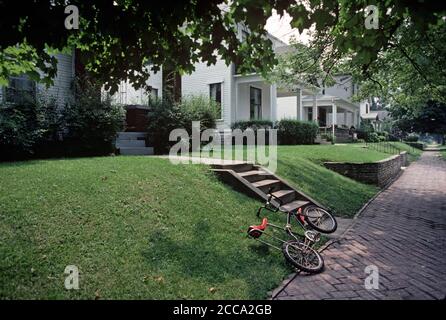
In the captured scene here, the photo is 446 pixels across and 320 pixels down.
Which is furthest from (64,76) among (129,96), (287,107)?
(287,107)

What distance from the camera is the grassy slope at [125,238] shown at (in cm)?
404

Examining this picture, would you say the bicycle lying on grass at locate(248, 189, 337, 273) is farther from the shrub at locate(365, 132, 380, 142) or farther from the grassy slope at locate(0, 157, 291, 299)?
the shrub at locate(365, 132, 380, 142)

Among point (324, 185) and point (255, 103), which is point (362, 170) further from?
point (255, 103)

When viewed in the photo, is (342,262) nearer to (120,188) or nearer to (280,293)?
(280,293)

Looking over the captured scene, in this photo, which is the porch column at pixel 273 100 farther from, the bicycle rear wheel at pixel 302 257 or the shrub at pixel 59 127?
the bicycle rear wheel at pixel 302 257

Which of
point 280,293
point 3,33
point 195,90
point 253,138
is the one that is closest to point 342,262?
point 280,293

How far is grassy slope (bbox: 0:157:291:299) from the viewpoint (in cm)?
404

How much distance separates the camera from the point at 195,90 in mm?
21391

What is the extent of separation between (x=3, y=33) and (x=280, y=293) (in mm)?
4494

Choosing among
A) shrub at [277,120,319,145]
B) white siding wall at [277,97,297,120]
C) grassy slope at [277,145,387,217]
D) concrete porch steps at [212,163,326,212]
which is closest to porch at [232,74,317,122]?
shrub at [277,120,319,145]

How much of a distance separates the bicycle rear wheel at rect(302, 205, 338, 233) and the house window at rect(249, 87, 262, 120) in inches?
586

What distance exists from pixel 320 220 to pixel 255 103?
15806mm

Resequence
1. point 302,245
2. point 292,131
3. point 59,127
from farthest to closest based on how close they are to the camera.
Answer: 1. point 292,131
2. point 59,127
3. point 302,245

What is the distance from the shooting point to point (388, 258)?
568 centimetres
